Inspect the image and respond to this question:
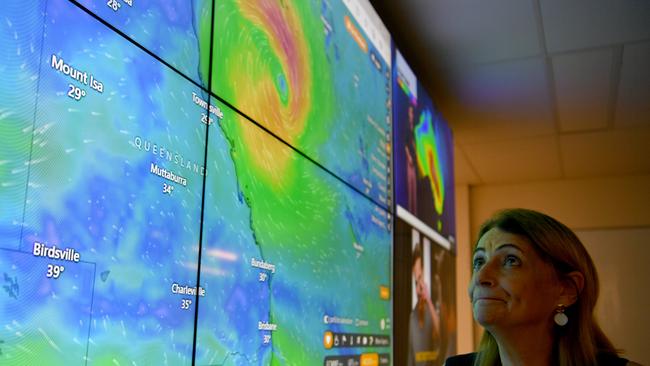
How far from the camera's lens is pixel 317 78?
1.94m

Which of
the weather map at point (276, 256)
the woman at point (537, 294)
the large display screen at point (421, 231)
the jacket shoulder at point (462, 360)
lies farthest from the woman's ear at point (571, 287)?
the large display screen at point (421, 231)

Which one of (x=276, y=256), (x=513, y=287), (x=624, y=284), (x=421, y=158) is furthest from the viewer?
(x=624, y=284)

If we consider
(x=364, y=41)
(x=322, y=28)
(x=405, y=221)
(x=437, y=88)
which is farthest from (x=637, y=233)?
(x=322, y=28)

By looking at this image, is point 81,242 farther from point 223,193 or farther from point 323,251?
point 323,251

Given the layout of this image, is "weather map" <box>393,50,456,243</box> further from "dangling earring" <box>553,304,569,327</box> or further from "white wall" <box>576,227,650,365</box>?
"white wall" <box>576,227,650,365</box>

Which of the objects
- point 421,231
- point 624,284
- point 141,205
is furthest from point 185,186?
point 624,284

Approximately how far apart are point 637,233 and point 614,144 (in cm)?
94

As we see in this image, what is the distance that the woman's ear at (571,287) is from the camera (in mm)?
1177

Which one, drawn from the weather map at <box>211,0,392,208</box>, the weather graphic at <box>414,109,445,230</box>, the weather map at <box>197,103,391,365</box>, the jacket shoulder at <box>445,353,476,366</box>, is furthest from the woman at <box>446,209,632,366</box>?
the weather graphic at <box>414,109,445,230</box>

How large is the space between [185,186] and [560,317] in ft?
2.48

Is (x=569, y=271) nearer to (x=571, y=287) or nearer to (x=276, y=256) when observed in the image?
(x=571, y=287)

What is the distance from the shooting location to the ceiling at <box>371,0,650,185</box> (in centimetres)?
283

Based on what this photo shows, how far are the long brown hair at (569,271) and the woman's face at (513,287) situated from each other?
2cm

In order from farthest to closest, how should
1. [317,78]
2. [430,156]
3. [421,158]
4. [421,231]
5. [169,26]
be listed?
[430,156] → [421,158] → [421,231] → [317,78] → [169,26]
